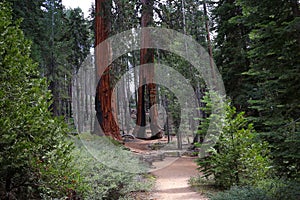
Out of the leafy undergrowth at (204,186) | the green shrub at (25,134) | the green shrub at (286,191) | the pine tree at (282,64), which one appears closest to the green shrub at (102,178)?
the green shrub at (25,134)

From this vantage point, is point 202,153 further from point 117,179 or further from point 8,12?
point 8,12

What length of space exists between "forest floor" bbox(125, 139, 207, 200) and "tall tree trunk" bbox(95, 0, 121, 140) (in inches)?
102

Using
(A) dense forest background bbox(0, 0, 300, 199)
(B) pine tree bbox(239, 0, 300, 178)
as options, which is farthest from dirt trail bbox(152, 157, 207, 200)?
(B) pine tree bbox(239, 0, 300, 178)

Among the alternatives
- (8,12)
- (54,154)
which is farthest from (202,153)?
(8,12)

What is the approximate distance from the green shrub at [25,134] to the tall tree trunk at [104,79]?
6.87 m

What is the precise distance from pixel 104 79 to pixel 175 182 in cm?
507

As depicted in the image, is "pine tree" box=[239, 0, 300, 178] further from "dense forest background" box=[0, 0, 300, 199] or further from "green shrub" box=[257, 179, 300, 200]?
"green shrub" box=[257, 179, 300, 200]

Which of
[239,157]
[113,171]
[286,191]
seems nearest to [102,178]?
[113,171]

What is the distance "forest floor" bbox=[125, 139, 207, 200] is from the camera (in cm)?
626

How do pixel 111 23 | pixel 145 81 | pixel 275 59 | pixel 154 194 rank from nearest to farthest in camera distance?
pixel 275 59
pixel 154 194
pixel 111 23
pixel 145 81

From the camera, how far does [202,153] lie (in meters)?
7.07

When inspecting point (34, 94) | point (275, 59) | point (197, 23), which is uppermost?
point (197, 23)

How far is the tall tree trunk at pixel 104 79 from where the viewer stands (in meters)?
10.3

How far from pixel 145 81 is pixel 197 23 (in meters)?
5.78
